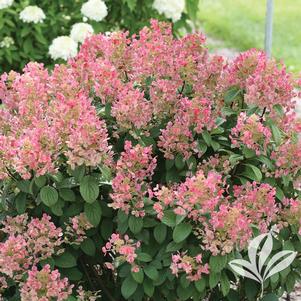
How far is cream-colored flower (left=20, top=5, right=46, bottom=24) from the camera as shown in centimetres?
565

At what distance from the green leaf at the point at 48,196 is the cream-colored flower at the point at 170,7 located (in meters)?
3.56

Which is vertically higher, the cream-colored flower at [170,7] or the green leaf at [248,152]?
the cream-colored flower at [170,7]

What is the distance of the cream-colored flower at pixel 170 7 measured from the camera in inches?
231

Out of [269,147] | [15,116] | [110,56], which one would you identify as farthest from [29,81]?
[269,147]

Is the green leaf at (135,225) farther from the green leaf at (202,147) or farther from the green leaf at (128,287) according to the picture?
the green leaf at (202,147)

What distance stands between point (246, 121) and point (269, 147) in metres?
0.18

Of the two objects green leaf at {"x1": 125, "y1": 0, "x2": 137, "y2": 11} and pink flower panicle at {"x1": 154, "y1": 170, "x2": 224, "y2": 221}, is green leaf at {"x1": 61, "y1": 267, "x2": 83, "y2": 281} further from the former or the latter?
green leaf at {"x1": 125, "y1": 0, "x2": 137, "y2": 11}

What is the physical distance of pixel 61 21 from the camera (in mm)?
5973

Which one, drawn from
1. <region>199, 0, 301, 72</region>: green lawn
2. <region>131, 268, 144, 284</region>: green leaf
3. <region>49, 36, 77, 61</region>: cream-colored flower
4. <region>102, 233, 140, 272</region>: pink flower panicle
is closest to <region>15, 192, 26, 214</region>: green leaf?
<region>102, 233, 140, 272</region>: pink flower panicle

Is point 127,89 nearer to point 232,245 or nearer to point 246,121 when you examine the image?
point 246,121

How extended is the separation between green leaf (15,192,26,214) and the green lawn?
6.23 m

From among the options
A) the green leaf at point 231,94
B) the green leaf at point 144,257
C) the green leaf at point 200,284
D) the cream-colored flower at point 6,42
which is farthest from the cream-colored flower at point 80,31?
the green leaf at point 200,284

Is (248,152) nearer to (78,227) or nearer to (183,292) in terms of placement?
(183,292)

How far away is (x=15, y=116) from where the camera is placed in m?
2.93
